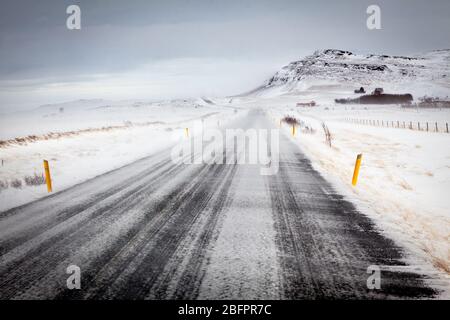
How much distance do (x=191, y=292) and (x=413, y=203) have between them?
24.9ft

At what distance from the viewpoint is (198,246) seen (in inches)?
176

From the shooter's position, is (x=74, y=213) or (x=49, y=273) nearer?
(x=49, y=273)

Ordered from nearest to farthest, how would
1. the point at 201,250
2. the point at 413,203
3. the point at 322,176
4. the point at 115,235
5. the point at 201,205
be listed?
the point at 201,250 → the point at 115,235 → the point at 201,205 → the point at 413,203 → the point at 322,176

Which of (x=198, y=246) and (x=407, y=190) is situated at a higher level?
(x=198, y=246)

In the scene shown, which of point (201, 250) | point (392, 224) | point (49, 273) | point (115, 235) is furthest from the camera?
point (392, 224)

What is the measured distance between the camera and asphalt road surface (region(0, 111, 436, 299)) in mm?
3436

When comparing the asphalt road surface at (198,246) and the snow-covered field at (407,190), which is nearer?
the asphalt road surface at (198,246)

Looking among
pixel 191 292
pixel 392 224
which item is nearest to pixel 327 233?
pixel 392 224

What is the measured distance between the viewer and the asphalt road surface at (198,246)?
135 inches

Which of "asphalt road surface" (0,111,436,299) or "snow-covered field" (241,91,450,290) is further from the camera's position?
"snow-covered field" (241,91,450,290)

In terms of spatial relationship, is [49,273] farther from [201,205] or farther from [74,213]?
[201,205]

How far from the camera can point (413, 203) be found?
7914 mm
